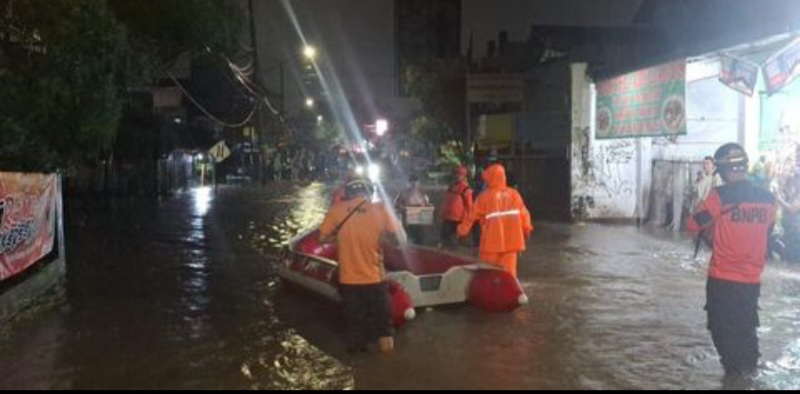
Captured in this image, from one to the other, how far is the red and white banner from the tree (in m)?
0.97

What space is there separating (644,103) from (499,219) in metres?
9.24

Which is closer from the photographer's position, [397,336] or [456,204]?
[397,336]

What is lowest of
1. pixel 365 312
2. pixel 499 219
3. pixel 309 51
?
pixel 365 312

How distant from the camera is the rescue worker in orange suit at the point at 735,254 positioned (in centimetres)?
678

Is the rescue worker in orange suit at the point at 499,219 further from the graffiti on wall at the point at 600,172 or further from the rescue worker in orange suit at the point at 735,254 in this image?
the graffiti on wall at the point at 600,172

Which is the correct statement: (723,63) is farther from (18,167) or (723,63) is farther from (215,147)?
(215,147)

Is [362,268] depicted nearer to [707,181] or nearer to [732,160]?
[732,160]

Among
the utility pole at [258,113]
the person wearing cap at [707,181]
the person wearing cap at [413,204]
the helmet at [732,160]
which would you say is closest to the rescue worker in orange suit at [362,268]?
the helmet at [732,160]

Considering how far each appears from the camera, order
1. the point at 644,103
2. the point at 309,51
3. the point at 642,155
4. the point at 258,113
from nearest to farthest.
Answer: the point at 644,103 < the point at 642,155 < the point at 309,51 < the point at 258,113

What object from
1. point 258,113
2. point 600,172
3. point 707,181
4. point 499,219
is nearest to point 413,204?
point 499,219

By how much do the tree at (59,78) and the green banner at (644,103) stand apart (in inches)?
381

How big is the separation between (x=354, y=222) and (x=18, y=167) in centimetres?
747

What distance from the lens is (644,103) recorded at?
58.6ft

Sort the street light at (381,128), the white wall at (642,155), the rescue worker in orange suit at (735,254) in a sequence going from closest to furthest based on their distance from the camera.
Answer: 1. the rescue worker in orange suit at (735,254)
2. the white wall at (642,155)
3. the street light at (381,128)
